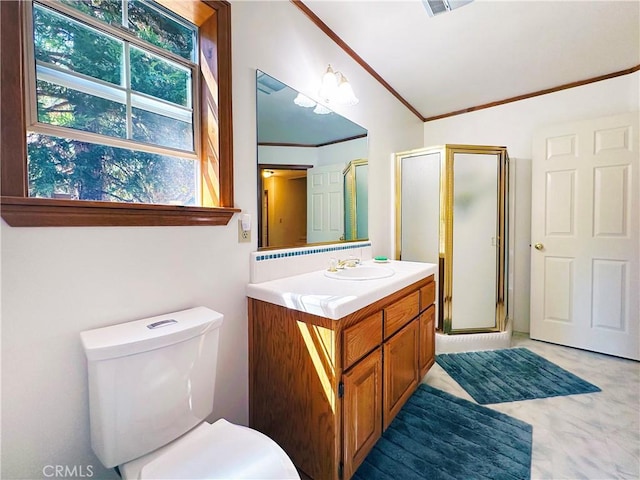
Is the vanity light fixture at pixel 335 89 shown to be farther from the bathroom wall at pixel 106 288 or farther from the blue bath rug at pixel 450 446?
the blue bath rug at pixel 450 446

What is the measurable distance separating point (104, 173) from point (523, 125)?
3567 millimetres

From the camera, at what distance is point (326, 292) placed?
1243 mm

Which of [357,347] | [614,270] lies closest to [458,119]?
[614,270]

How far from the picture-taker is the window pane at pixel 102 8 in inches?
38.3

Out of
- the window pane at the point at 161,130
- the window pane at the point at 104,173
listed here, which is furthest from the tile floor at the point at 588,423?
the window pane at the point at 161,130

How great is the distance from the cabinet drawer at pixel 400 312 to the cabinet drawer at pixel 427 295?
68mm

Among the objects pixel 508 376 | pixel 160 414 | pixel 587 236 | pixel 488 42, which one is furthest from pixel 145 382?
pixel 587 236

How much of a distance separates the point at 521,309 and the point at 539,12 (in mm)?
2587

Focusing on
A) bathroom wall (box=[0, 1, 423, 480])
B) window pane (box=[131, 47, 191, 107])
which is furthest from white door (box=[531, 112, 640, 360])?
window pane (box=[131, 47, 191, 107])

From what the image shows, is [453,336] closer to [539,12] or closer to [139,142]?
[539,12]

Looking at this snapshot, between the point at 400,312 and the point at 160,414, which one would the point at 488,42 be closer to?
the point at 400,312

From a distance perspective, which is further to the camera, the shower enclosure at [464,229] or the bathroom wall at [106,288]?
the shower enclosure at [464,229]

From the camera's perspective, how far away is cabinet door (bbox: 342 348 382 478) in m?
1.12

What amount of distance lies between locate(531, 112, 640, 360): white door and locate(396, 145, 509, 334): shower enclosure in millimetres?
375
